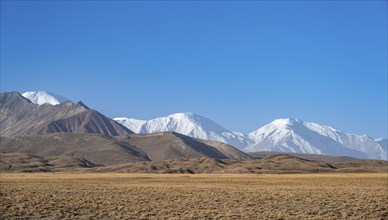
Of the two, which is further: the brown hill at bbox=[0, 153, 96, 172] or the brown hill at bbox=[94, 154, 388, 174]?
the brown hill at bbox=[0, 153, 96, 172]

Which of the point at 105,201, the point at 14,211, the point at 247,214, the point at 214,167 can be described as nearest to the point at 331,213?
the point at 247,214

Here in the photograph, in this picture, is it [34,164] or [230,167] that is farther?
[34,164]

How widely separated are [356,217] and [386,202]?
907 centimetres

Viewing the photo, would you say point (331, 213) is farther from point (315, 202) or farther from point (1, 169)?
point (1, 169)

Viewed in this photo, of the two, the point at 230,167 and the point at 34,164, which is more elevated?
the point at 34,164

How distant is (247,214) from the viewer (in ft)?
91.2

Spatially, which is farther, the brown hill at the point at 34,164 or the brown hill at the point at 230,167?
the brown hill at the point at 34,164

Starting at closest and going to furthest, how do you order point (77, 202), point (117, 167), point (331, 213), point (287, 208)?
point (331, 213)
point (287, 208)
point (77, 202)
point (117, 167)

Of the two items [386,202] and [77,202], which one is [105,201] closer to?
[77,202]

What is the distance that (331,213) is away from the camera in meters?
28.5

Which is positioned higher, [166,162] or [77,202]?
[166,162]

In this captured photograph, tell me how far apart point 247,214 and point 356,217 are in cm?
595

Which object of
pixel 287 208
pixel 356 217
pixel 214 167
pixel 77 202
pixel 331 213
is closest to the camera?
pixel 356 217

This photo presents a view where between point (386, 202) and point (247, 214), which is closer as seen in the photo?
point (247, 214)
